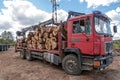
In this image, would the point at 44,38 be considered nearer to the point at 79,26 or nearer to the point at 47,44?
the point at 47,44

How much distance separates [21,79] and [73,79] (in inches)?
98.4

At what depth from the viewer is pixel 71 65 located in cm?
954

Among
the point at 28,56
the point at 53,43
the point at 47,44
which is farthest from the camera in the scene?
the point at 28,56

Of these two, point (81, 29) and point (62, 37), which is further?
point (62, 37)

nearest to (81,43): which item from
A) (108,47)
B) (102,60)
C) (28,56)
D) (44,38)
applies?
(102,60)

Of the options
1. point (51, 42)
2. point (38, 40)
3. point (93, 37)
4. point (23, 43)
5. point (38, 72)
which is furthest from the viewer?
point (23, 43)

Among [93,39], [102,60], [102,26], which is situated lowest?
[102,60]

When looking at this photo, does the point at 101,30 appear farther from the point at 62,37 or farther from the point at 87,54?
the point at 62,37

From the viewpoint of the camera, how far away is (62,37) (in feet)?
34.0

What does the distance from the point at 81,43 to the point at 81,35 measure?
41 centimetres

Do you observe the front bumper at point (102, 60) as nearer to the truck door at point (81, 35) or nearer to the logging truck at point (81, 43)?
the logging truck at point (81, 43)

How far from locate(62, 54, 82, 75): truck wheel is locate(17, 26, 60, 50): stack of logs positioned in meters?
1.37

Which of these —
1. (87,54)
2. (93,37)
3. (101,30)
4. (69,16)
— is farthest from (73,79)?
(69,16)

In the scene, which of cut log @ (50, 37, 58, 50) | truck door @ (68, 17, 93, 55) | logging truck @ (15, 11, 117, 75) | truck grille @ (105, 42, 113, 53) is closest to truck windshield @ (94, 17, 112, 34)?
logging truck @ (15, 11, 117, 75)
